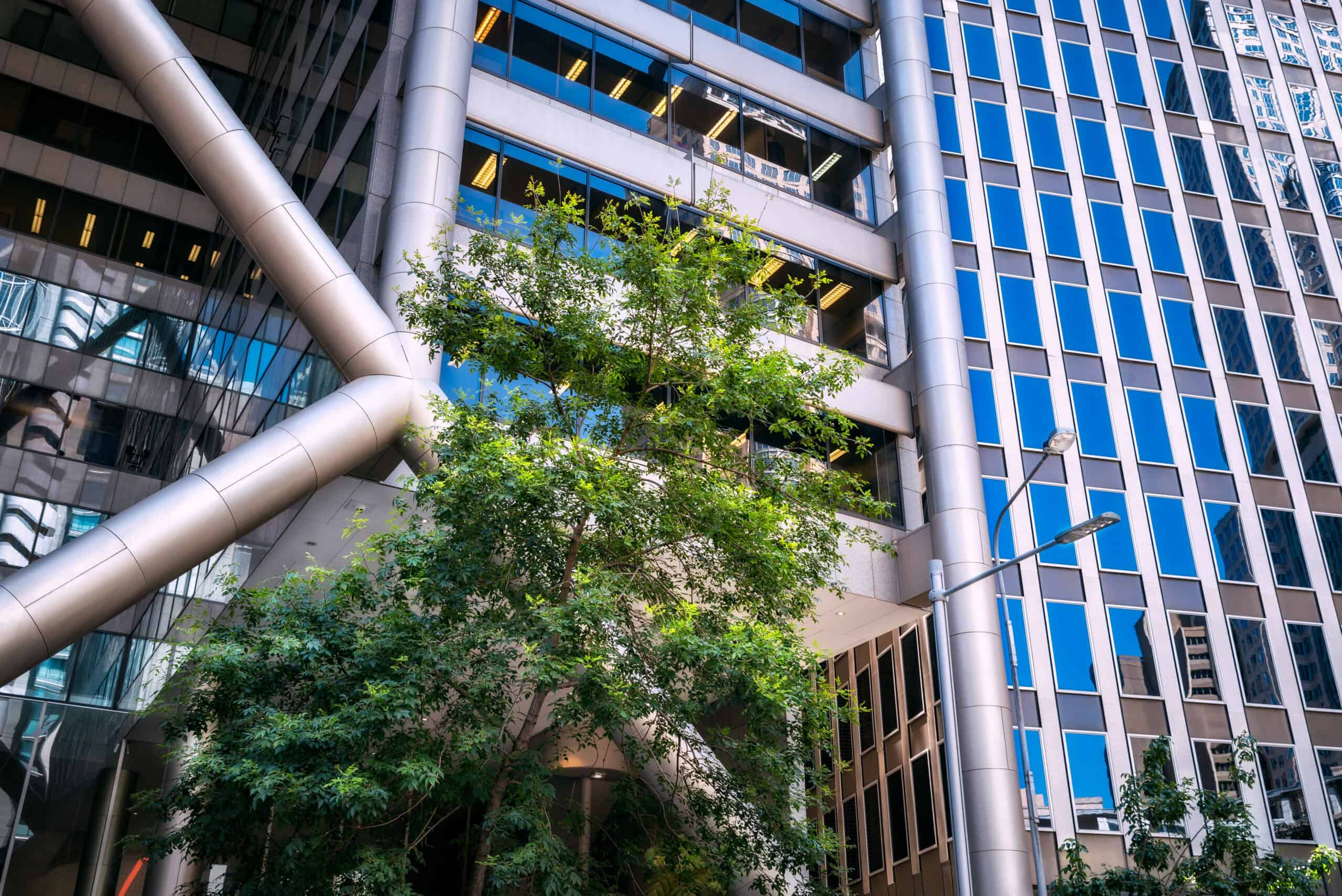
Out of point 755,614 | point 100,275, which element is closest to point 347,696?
point 755,614

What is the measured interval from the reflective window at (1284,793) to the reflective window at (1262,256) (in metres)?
16.0

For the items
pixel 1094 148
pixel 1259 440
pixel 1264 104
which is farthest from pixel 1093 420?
pixel 1264 104

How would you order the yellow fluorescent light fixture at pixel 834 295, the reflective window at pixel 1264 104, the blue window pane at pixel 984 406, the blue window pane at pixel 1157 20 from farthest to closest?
the blue window pane at pixel 1157 20, the reflective window at pixel 1264 104, the blue window pane at pixel 984 406, the yellow fluorescent light fixture at pixel 834 295

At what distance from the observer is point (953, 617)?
87.2 feet

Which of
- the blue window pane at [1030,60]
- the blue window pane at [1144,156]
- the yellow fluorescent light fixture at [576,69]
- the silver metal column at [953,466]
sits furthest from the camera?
the blue window pane at [1030,60]

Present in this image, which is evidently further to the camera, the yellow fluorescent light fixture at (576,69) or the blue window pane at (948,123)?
the blue window pane at (948,123)

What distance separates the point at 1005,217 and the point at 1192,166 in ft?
27.2

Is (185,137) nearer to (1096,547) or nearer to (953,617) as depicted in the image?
(953,617)

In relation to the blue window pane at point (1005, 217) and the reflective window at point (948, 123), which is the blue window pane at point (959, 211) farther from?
the reflective window at point (948, 123)

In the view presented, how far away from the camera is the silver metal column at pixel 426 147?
71.6ft

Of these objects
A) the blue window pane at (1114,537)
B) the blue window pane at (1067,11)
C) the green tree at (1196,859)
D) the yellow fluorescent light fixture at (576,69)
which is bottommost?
the green tree at (1196,859)

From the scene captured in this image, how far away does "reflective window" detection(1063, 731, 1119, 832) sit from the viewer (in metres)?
30.8

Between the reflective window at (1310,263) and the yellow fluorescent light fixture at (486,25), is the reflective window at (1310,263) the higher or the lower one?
the higher one

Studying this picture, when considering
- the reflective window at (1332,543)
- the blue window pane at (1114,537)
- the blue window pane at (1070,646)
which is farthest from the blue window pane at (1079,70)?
the blue window pane at (1070,646)
